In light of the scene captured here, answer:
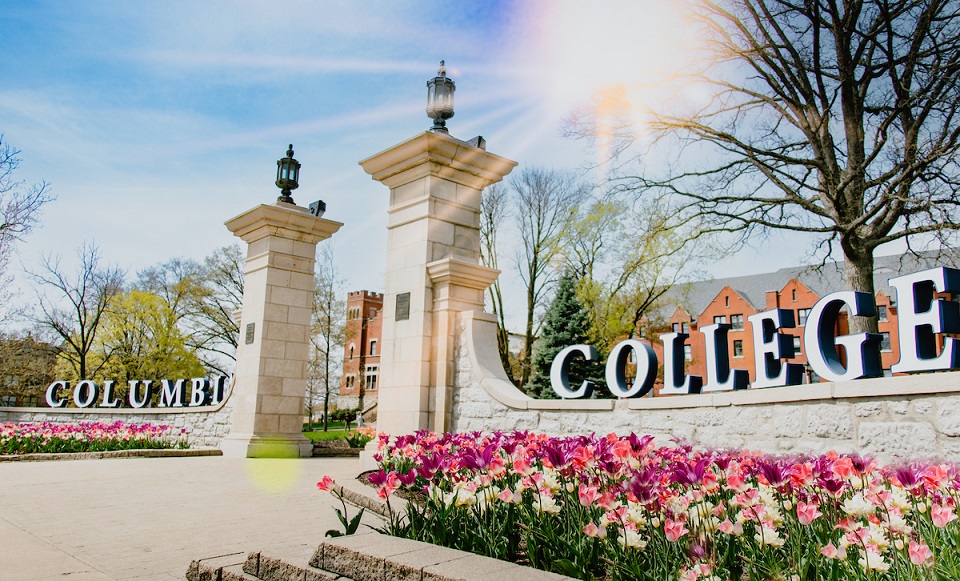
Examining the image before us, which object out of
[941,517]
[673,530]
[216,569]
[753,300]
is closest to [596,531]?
[673,530]

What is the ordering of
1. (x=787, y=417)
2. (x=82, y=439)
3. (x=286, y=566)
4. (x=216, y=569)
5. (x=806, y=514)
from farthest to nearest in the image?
(x=82, y=439) < (x=787, y=417) < (x=216, y=569) < (x=286, y=566) < (x=806, y=514)

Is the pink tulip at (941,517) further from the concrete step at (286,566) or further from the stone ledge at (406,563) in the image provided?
the concrete step at (286,566)

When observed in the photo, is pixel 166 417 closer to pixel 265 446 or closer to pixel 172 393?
pixel 172 393

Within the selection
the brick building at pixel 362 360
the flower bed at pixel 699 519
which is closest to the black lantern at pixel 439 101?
the flower bed at pixel 699 519

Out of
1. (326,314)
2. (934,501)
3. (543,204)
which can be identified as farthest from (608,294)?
(934,501)

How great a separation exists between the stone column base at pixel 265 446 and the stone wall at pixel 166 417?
1.14 metres

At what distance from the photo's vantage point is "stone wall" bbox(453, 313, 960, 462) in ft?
15.8

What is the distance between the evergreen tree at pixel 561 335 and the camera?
1078 inches

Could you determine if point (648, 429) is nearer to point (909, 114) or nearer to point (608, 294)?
point (909, 114)

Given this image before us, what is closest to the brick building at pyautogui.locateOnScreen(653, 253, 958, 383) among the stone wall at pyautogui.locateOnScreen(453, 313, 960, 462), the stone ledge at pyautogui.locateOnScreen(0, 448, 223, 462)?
the stone ledge at pyautogui.locateOnScreen(0, 448, 223, 462)

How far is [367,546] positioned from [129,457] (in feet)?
34.4

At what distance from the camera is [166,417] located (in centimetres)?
1647

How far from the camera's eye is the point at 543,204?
29812mm

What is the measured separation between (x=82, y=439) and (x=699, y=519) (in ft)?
44.3
